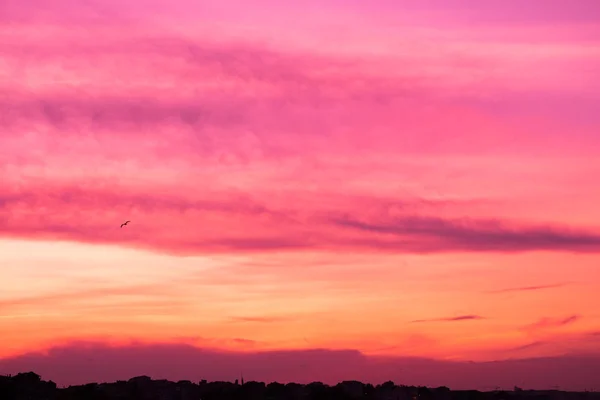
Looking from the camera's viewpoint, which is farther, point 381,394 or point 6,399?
point 381,394

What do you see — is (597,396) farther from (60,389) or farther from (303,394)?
(60,389)

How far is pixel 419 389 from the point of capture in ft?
305

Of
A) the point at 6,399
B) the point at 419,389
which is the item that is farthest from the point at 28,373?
the point at 419,389

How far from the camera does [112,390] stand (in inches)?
3484

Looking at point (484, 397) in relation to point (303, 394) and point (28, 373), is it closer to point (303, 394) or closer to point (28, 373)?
point (303, 394)

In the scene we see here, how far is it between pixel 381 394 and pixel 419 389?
9.93 feet

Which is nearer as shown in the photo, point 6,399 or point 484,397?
point 6,399

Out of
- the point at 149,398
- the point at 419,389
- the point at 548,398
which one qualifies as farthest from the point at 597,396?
the point at 149,398

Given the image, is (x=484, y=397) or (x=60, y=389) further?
(x=484, y=397)

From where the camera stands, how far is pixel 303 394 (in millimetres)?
90875

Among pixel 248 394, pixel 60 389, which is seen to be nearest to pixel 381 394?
pixel 248 394

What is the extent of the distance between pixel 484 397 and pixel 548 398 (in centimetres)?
508

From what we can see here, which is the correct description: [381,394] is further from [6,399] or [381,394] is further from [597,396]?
[6,399]

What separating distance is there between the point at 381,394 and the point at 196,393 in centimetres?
1460
